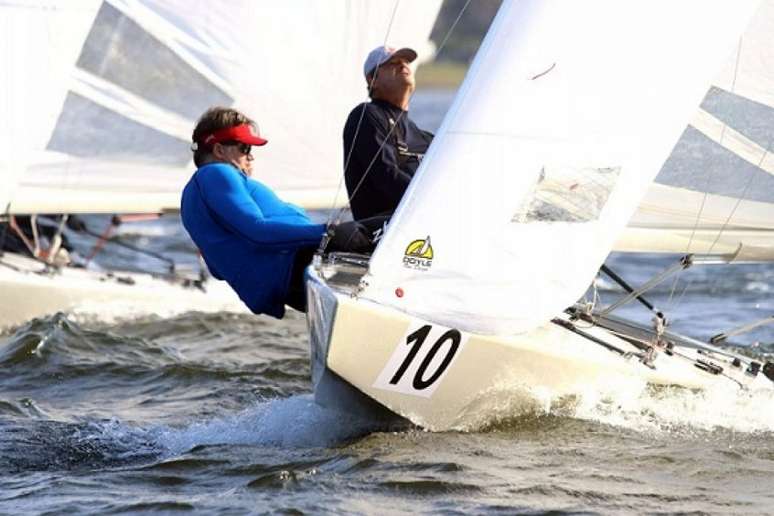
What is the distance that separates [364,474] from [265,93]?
395 cm

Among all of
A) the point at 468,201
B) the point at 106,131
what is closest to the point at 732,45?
the point at 468,201

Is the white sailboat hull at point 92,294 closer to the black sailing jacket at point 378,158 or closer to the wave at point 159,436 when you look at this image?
the wave at point 159,436

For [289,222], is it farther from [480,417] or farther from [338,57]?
[338,57]

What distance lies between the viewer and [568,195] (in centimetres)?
486

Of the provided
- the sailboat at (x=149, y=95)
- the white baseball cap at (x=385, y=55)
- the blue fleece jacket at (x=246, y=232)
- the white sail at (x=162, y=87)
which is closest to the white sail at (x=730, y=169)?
the white baseball cap at (x=385, y=55)

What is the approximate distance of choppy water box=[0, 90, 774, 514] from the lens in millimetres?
4402

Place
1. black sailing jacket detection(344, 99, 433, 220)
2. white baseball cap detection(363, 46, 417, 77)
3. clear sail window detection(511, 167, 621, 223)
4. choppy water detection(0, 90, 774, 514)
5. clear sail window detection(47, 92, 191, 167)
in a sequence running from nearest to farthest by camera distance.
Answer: choppy water detection(0, 90, 774, 514) < clear sail window detection(511, 167, 621, 223) < black sailing jacket detection(344, 99, 433, 220) < white baseball cap detection(363, 46, 417, 77) < clear sail window detection(47, 92, 191, 167)

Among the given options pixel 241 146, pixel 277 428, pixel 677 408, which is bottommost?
pixel 277 428

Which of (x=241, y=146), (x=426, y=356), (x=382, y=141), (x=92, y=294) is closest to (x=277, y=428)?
(x=426, y=356)

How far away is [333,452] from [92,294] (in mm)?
3982

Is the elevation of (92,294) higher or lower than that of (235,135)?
lower

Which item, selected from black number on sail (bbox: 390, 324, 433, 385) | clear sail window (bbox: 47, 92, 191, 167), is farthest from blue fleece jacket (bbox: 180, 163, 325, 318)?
clear sail window (bbox: 47, 92, 191, 167)

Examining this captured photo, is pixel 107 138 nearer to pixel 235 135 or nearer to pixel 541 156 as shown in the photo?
pixel 235 135

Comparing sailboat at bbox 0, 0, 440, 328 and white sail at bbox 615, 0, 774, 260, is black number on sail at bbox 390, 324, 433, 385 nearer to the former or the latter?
white sail at bbox 615, 0, 774, 260
